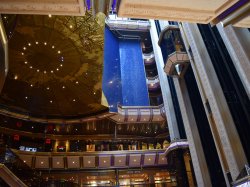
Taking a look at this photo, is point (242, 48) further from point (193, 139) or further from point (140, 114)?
point (140, 114)

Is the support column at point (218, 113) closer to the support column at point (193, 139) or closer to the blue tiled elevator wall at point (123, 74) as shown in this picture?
the support column at point (193, 139)

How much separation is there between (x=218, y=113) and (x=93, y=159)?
15137 mm

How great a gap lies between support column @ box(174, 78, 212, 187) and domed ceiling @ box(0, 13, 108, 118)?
311 inches

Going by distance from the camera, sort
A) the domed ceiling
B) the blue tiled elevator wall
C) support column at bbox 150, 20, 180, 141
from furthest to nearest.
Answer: the blue tiled elevator wall < support column at bbox 150, 20, 180, 141 < the domed ceiling

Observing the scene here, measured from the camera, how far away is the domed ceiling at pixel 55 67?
59.8 ft

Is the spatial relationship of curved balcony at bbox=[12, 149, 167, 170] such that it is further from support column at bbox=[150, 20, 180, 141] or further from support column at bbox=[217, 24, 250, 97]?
support column at bbox=[217, 24, 250, 97]

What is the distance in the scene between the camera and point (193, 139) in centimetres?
1435

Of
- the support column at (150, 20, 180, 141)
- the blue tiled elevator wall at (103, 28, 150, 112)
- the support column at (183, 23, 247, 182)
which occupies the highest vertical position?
the blue tiled elevator wall at (103, 28, 150, 112)

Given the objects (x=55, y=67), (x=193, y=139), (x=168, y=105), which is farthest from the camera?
(x=168, y=105)

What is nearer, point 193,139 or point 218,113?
point 218,113

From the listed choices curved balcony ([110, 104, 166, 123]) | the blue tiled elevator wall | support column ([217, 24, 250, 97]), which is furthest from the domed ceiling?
support column ([217, 24, 250, 97])

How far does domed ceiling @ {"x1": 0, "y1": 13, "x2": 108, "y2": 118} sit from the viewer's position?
1823cm

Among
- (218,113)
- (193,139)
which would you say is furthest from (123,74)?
(218,113)

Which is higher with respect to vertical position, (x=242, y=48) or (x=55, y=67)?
(x=55, y=67)
